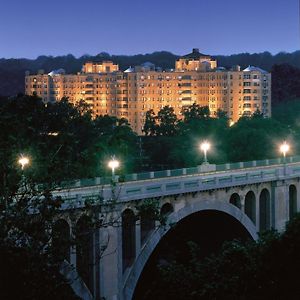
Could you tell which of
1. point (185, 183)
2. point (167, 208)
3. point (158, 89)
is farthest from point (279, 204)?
point (158, 89)

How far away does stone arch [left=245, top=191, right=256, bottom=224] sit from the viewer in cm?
3981

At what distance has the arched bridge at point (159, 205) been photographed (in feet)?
93.2

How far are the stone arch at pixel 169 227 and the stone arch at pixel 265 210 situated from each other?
1627mm

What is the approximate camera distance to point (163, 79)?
164375 mm

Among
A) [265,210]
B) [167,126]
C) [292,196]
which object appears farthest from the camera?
[167,126]

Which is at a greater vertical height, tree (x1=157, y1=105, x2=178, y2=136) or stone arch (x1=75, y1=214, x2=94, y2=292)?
tree (x1=157, y1=105, x2=178, y2=136)

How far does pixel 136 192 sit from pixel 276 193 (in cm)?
1081

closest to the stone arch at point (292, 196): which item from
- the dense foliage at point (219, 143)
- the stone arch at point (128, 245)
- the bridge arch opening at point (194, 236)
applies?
the bridge arch opening at point (194, 236)

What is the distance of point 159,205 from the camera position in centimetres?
3334

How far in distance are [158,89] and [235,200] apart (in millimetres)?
124912

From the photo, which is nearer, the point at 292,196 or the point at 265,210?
the point at 265,210

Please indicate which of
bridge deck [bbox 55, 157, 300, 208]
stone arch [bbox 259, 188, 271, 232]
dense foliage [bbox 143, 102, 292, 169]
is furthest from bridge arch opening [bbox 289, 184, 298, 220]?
dense foliage [bbox 143, 102, 292, 169]

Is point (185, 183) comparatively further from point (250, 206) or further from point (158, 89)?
point (158, 89)

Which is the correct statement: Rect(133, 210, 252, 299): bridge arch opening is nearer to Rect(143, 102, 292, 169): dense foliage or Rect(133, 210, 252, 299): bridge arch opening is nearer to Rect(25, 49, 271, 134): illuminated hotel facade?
Rect(143, 102, 292, 169): dense foliage
